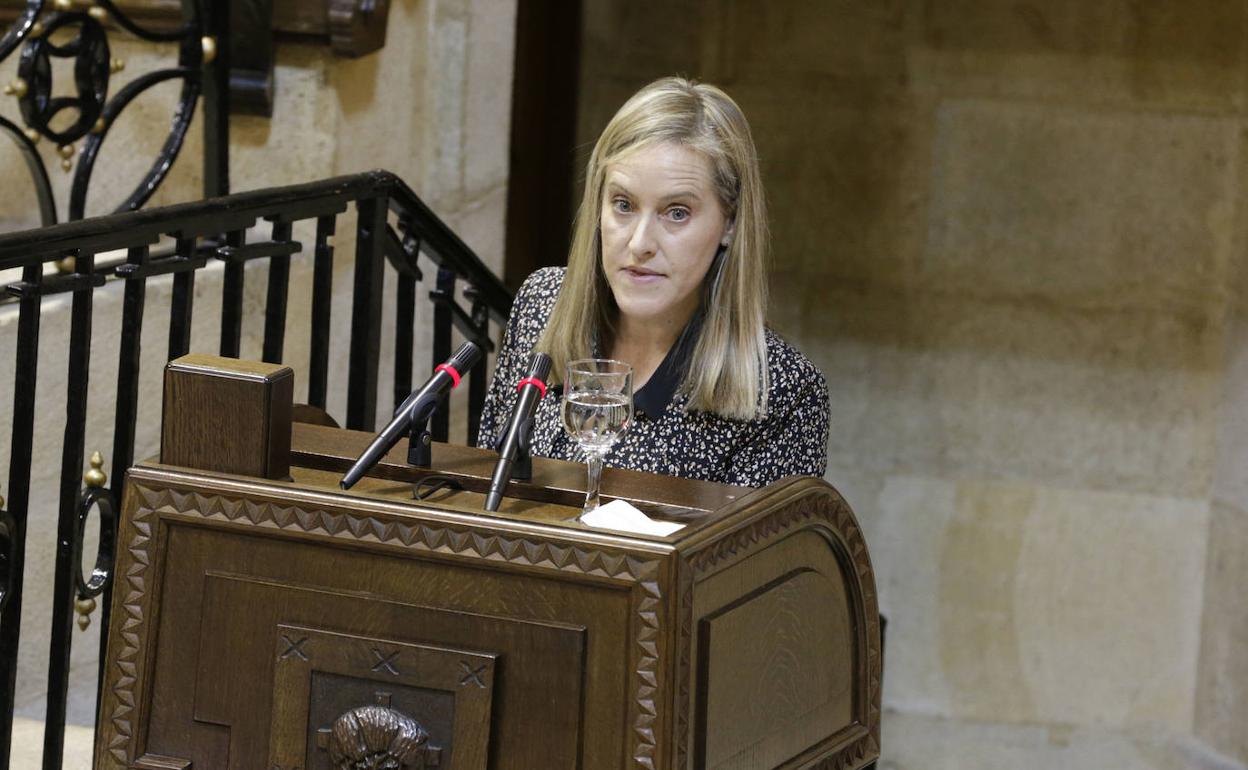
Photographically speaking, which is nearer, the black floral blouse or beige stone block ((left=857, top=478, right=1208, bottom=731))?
the black floral blouse

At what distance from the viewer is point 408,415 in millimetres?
2150

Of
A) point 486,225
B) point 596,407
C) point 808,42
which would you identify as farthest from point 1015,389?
point 596,407

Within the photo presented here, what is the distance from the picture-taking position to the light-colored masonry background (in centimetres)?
493

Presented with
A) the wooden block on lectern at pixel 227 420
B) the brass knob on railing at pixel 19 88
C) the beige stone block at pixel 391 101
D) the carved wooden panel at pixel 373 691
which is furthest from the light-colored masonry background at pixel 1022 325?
the carved wooden panel at pixel 373 691

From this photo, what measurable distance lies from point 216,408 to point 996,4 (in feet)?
11.1

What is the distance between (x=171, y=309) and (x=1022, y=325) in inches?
105

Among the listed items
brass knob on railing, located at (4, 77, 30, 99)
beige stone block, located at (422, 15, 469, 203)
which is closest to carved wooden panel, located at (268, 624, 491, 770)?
brass knob on railing, located at (4, 77, 30, 99)

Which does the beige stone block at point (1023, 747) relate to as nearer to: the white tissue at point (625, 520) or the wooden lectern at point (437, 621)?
the wooden lectern at point (437, 621)

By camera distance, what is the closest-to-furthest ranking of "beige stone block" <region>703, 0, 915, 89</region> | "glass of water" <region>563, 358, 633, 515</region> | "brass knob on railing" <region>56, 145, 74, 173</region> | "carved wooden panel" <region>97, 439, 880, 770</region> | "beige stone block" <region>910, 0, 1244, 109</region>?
"carved wooden panel" <region>97, 439, 880, 770</region>
"glass of water" <region>563, 358, 633, 515</region>
"brass knob on railing" <region>56, 145, 74, 173</region>
"beige stone block" <region>910, 0, 1244, 109</region>
"beige stone block" <region>703, 0, 915, 89</region>

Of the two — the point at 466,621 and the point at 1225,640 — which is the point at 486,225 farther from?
the point at 466,621

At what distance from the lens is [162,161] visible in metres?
3.89

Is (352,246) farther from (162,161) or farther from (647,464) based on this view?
(647,464)

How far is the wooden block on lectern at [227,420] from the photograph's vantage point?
6.87 feet

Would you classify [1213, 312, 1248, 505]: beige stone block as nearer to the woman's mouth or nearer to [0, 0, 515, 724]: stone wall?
[0, 0, 515, 724]: stone wall
